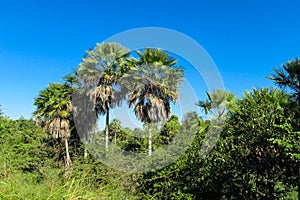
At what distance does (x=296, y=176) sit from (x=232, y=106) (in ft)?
7.86

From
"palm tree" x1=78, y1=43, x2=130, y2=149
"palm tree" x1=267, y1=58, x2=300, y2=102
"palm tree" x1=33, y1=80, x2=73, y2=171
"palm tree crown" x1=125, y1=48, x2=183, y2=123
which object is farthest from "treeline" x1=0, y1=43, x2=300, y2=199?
"palm tree" x1=33, y1=80, x2=73, y2=171

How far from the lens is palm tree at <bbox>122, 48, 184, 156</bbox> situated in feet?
43.9

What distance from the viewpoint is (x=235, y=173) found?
7.71m

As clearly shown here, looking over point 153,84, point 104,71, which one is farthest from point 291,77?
point 104,71

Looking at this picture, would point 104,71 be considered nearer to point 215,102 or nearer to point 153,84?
point 153,84

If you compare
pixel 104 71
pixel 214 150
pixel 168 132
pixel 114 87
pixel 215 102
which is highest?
pixel 104 71

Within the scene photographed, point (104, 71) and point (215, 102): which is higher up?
point (104, 71)

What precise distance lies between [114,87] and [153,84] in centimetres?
240

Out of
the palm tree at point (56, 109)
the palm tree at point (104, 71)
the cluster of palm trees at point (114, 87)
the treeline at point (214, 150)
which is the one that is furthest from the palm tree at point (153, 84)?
the palm tree at point (56, 109)

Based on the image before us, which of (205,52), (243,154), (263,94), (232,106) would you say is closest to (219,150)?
(243,154)

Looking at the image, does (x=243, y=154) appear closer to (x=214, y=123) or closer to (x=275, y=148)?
(x=275, y=148)

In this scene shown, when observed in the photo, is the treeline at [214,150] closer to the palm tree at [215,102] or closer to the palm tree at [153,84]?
the palm tree at [215,102]

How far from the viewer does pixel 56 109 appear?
1720cm

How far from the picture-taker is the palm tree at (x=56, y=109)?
1697cm
